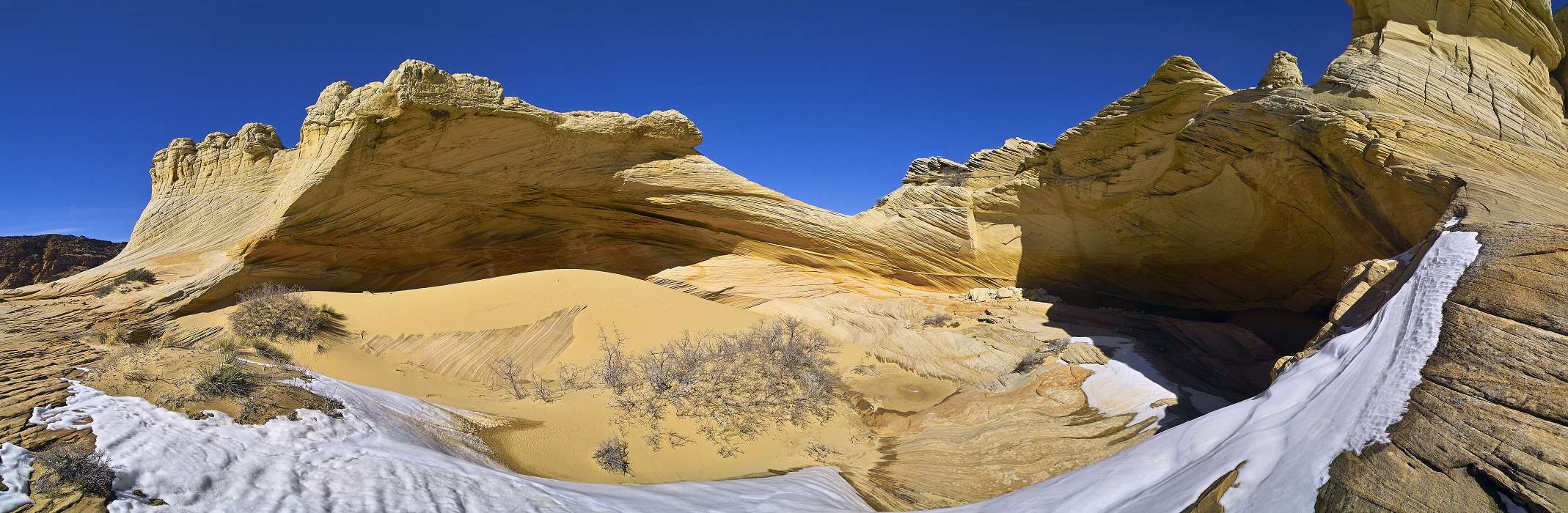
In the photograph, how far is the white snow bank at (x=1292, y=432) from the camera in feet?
9.45

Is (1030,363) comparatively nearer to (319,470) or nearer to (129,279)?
(319,470)

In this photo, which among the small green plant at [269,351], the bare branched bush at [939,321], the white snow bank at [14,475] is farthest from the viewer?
the bare branched bush at [939,321]

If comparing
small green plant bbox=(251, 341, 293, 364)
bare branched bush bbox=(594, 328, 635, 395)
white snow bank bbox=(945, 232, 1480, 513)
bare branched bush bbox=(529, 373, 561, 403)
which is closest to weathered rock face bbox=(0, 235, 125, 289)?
small green plant bbox=(251, 341, 293, 364)

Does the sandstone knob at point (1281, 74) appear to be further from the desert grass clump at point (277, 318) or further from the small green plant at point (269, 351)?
the desert grass clump at point (277, 318)

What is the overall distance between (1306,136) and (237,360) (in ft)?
36.8

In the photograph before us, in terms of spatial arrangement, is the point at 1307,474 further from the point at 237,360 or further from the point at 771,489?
the point at 237,360

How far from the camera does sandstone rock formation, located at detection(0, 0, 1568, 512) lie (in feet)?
11.4

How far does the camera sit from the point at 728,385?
8.61 meters

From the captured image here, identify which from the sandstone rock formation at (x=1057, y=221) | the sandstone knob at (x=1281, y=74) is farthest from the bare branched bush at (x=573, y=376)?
the sandstone knob at (x=1281, y=74)

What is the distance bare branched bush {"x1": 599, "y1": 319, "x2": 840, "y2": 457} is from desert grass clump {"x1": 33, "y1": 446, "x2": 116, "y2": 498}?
4.76 metres

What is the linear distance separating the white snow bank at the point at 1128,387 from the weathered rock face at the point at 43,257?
2834 cm

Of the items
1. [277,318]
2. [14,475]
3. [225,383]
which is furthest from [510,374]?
[14,475]

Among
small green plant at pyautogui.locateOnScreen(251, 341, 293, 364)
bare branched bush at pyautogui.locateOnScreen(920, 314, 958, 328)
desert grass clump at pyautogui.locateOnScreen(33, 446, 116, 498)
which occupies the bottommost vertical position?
desert grass clump at pyautogui.locateOnScreen(33, 446, 116, 498)

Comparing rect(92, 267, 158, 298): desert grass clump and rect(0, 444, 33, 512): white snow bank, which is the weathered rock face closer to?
rect(92, 267, 158, 298): desert grass clump
